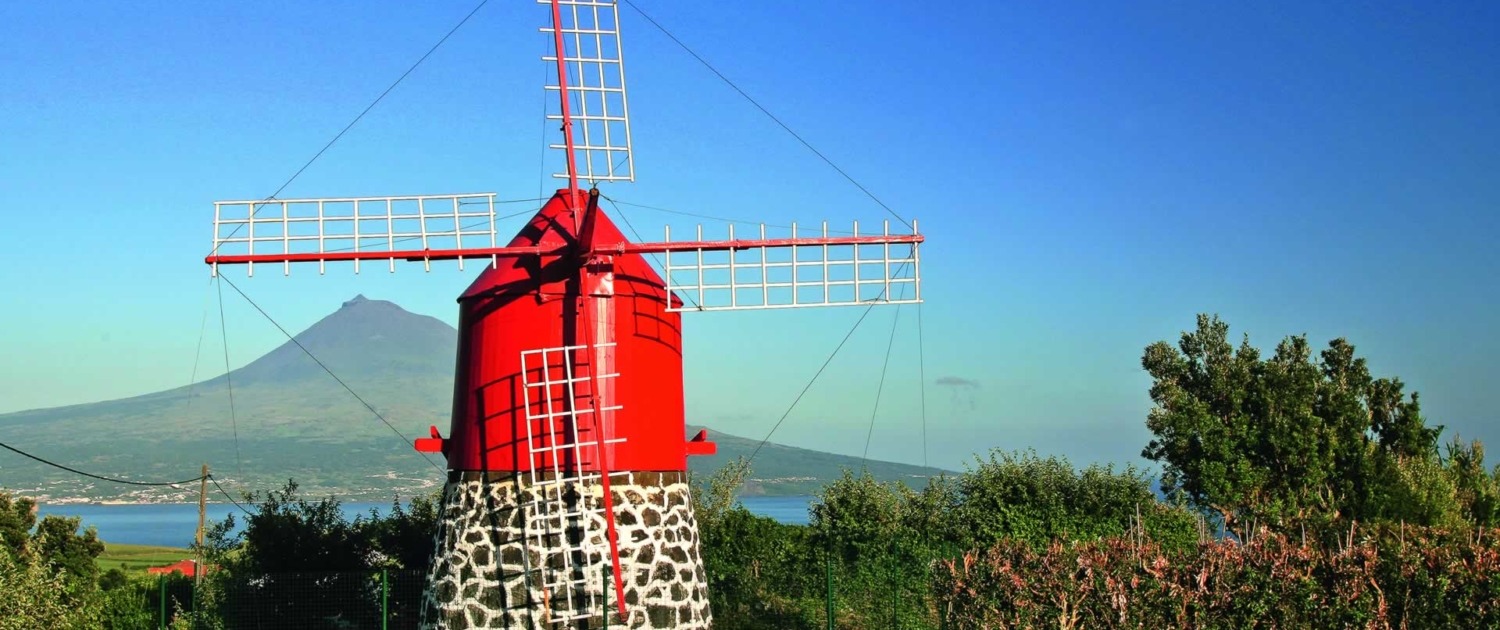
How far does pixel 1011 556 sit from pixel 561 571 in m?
5.21

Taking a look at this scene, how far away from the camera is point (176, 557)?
87625 millimetres

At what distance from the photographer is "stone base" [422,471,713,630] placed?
50.6ft

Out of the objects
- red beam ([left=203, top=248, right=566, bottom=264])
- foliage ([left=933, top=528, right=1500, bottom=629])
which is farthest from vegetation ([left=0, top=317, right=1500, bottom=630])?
red beam ([left=203, top=248, right=566, bottom=264])

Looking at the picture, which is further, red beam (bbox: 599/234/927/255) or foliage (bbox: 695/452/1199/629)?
foliage (bbox: 695/452/1199/629)

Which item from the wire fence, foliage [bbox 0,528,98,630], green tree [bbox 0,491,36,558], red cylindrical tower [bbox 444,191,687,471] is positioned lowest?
the wire fence

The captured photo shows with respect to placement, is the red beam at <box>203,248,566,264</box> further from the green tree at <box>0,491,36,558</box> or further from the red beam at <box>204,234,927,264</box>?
the green tree at <box>0,491,36,558</box>

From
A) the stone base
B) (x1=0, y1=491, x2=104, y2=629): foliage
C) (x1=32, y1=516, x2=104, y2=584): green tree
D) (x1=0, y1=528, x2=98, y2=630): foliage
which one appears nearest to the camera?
the stone base

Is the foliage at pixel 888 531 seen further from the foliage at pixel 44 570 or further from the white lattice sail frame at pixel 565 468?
the foliage at pixel 44 570

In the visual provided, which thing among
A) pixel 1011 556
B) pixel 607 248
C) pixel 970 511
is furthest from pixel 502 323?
pixel 970 511

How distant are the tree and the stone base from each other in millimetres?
20719

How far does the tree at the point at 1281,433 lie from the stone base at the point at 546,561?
20.7 metres

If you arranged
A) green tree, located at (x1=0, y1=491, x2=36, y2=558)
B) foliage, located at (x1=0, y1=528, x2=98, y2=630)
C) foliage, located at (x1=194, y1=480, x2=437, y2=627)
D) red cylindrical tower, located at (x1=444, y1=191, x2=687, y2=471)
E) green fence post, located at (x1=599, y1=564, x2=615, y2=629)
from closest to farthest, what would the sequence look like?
green fence post, located at (x1=599, y1=564, x2=615, y2=629), red cylindrical tower, located at (x1=444, y1=191, x2=687, y2=471), foliage, located at (x1=0, y1=528, x2=98, y2=630), foliage, located at (x1=194, y1=480, x2=437, y2=627), green tree, located at (x1=0, y1=491, x2=36, y2=558)

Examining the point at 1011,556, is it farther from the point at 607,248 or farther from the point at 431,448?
the point at 431,448

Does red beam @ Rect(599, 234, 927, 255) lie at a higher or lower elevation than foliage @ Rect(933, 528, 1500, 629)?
higher
